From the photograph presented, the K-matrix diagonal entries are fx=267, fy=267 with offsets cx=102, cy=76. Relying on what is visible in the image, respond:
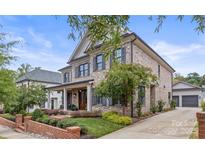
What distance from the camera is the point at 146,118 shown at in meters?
5.66

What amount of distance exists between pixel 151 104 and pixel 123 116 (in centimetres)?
70

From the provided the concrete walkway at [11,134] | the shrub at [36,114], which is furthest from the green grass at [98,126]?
the concrete walkway at [11,134]

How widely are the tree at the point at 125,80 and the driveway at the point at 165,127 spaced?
1.07 meters

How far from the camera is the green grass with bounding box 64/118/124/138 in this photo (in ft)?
16.0

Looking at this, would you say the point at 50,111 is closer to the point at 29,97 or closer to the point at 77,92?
the point at 29,97

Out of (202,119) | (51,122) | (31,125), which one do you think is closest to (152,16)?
(202,119)

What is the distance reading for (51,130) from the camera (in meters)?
4.95

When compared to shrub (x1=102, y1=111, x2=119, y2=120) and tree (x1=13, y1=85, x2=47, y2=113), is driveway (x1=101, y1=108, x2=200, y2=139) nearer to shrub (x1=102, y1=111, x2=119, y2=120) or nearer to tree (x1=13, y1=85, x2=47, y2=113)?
shrub (x1=102, y1=111, x2=119, y2=120)

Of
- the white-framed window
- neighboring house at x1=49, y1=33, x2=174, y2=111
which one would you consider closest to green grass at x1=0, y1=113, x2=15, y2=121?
neighboring house at x1=49, y1=33, x2=174, y2=111

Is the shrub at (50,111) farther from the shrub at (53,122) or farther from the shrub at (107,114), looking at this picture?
the shrub at (107,114)

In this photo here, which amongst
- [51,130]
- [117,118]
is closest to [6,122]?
[51,130]

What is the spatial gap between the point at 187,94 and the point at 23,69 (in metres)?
3.32

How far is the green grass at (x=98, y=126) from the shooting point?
16.0ft
